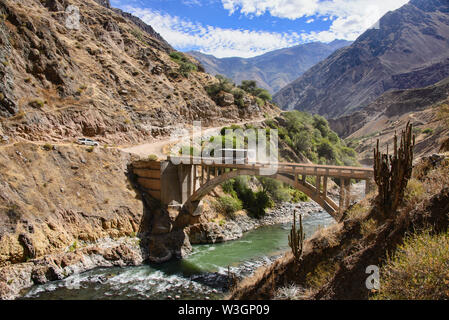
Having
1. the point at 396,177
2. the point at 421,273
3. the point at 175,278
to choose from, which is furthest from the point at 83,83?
the point at 421,273

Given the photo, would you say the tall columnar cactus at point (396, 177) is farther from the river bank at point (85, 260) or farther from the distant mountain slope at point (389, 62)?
the distant mountain slope at point (389, 62)

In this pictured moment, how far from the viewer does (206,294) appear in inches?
554

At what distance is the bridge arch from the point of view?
50.9ft

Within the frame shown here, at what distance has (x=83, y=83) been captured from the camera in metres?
28.2

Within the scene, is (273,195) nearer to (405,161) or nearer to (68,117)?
(68,117)

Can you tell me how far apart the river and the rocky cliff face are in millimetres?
11267

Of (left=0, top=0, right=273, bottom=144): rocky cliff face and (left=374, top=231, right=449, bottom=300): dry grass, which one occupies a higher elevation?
(left=0, top=0, right=273, bottom=144): rocky cliff face

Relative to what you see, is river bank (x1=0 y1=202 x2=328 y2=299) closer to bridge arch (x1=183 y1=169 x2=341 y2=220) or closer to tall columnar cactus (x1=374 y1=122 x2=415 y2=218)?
bridge arch (x1=183 y1=169 x2=341 y2=220)

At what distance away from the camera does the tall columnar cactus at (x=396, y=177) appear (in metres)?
6.80

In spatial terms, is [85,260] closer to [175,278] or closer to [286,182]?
[175,278]

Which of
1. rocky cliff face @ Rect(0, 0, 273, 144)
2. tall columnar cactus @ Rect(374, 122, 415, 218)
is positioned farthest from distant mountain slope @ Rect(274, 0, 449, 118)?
tall columnar cactus @ Rect(374, 122, 415, 218)

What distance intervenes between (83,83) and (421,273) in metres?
30.5

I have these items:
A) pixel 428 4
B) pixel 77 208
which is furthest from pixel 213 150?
pixel 428 4
